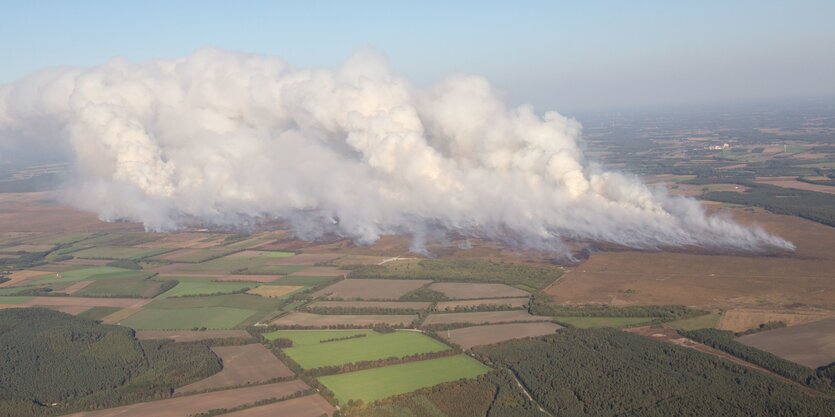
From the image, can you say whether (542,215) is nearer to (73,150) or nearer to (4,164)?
(73,150)

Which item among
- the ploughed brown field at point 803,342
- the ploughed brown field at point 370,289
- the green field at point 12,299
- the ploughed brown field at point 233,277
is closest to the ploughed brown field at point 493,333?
the ploughed brown field at point 370,289

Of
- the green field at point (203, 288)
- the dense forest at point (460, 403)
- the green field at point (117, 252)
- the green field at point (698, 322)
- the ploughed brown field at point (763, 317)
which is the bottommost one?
the green field at point (117, 252)

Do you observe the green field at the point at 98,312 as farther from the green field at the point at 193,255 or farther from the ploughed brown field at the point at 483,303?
the ploughed brown field at the point at 483,303

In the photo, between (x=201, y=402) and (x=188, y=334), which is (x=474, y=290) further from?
(x=201, y=402)

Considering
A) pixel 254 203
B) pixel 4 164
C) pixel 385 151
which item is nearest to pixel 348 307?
pixel 385 151

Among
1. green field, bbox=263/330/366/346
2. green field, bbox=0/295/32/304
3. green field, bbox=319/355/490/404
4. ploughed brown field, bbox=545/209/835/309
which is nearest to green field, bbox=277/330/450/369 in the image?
green field, bbox=263/330/366/346

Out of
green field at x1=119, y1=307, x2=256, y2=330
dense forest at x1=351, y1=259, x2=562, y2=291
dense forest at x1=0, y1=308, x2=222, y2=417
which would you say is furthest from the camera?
dense forest at x1=351, y1=259, x2=562, y2=291

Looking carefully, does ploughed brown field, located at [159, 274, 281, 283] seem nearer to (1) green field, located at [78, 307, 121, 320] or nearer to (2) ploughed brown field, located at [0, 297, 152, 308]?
(2) ploughed brown field, located at [0, 297, 152, 308]
